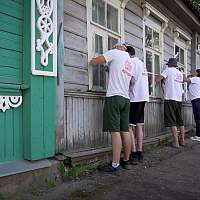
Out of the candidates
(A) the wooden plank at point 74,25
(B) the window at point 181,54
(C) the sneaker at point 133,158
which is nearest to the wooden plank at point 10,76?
(A) the wooden plank at point 74,25

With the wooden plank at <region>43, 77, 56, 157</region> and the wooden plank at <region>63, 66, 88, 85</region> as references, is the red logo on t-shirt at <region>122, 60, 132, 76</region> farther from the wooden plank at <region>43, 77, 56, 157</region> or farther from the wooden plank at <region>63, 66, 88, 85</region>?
the wooden plank at <region>43, 77, 56, 157</region>

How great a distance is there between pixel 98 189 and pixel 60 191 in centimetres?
44

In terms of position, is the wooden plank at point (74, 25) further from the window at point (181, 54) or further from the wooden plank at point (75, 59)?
the window at point (181, 54)

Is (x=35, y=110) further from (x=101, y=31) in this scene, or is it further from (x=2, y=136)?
(x=101, y=31)

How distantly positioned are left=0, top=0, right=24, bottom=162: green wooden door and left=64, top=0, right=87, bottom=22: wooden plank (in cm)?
91

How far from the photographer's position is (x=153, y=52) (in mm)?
8281

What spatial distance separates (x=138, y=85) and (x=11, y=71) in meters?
2.61

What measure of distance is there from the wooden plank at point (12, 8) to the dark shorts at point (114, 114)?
1.72m

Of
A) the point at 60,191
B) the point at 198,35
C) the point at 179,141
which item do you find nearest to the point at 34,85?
the point at 60,191

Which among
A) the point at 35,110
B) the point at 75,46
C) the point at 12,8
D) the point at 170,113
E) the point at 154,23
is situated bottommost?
the point at 170,113

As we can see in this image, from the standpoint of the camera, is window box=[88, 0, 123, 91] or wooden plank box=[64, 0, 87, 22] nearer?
wooden plank box=[64, 0, 87, 22]

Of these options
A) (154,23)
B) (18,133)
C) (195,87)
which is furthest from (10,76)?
(195,87)

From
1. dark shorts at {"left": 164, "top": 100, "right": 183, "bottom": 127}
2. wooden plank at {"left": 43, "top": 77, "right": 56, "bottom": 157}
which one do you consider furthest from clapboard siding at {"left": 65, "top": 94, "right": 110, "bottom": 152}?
dark shorts at {"left": 164, "top": 100, "right": 183, "bottom": 127}

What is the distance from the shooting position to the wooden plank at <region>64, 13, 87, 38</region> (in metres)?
4.82
